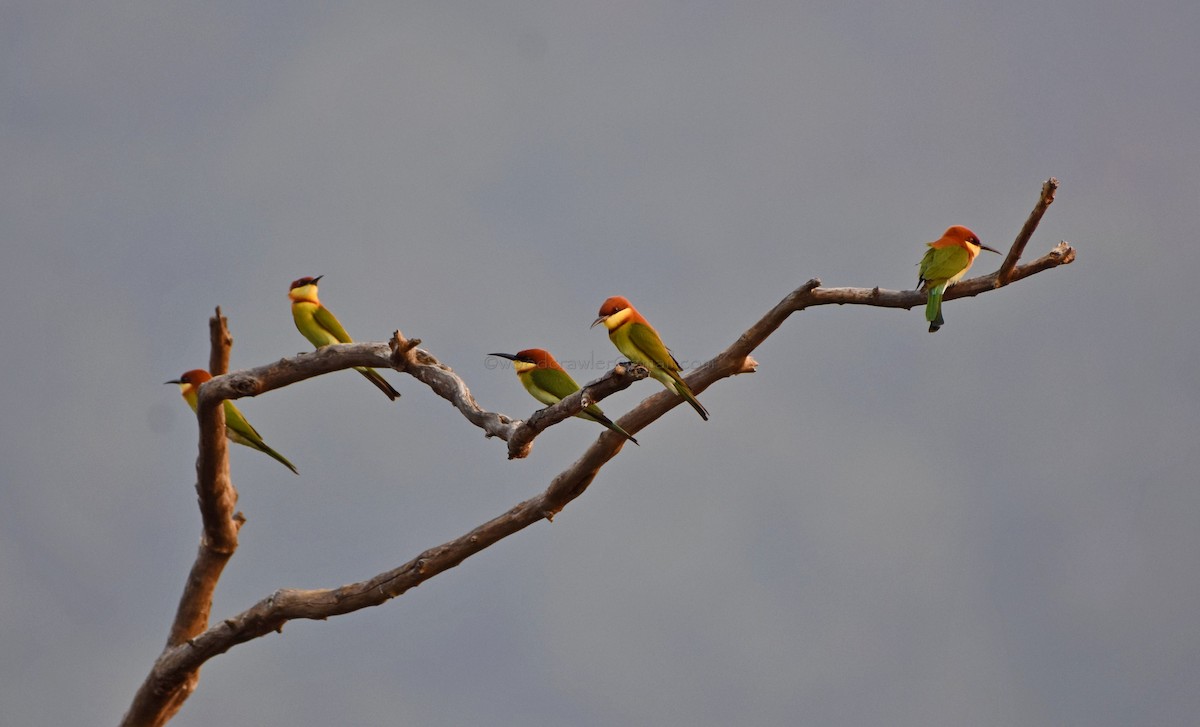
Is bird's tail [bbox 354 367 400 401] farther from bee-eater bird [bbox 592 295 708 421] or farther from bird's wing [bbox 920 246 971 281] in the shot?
bird's wing [bbox 920 246 971 281]

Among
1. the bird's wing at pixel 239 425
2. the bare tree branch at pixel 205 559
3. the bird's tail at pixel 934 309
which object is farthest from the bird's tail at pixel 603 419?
the bird's wing at pixel 239 425

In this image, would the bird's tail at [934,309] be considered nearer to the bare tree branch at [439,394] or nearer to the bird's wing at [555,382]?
the bare tree branch at [439,394]

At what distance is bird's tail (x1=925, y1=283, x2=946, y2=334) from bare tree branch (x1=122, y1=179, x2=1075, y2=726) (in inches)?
3.3

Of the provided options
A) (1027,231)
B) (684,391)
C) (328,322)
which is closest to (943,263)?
(1027,231)

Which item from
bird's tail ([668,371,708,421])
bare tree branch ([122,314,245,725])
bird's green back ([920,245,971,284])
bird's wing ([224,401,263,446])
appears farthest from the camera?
bird's wing ([224,401,263,446])

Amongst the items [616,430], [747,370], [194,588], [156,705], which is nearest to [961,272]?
[747,370]

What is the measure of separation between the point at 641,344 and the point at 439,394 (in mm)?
1058

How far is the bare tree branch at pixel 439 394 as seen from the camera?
5.61 metres

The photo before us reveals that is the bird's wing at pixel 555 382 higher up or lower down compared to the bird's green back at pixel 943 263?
higher up

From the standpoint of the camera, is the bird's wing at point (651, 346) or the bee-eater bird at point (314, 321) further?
the bee-eater bird at point (314, 321)

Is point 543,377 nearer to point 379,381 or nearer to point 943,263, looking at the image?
point 379,381

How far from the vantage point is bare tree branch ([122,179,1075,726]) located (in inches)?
221

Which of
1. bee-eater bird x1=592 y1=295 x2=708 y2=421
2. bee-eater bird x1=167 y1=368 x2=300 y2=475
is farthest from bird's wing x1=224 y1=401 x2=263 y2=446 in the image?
bee-eater bird x1=592 y1=295 x2=708 y2=421

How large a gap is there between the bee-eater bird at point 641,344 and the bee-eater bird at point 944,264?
50.6 inches
